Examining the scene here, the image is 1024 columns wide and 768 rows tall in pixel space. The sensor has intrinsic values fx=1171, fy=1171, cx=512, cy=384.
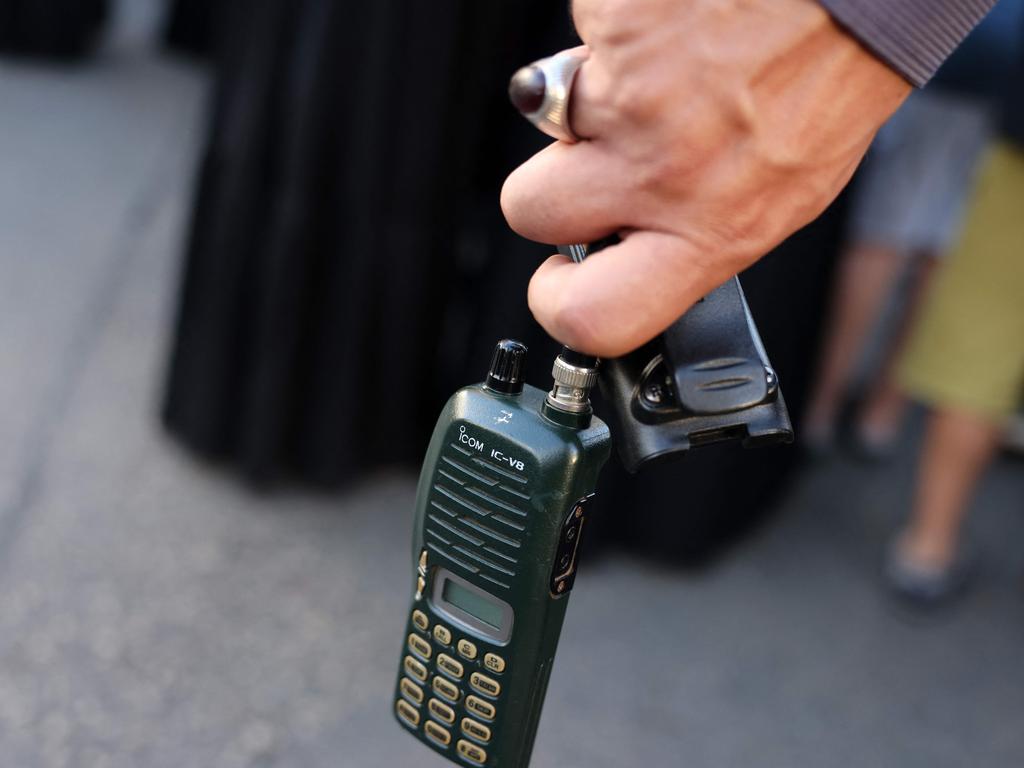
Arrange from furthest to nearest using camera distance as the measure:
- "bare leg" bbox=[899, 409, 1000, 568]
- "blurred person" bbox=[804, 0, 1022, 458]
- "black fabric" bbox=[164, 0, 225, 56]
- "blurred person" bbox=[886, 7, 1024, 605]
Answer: "black fabric" bbox=[164, 0, 225, 56] → "blurred person" bbox=[804, 0, 1022, 458] → "bare leg" bbox=[899, 409, 1000, 568] → "blurred person" bbox=[886, 7, 1024, 605]

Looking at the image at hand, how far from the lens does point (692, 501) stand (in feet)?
7.50

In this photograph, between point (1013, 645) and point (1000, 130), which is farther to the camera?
point (1013, 645)

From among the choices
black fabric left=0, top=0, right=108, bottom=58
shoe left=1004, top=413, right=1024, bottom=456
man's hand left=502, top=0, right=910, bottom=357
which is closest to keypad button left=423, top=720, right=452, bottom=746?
man's hand left=502, top=0, right=910, bottom=357

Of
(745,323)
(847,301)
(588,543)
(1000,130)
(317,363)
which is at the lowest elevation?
(588,543)

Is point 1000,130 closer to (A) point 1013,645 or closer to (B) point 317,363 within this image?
(A) point 1013,645

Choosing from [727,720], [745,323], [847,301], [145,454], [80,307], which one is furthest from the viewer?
[80,307]

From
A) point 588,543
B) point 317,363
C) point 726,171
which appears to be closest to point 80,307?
point 317,363

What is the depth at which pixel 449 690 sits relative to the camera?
3.07 feet

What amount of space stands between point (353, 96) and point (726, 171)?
58.3 inches

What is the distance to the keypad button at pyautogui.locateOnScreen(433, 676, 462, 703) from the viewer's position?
931 millimetres

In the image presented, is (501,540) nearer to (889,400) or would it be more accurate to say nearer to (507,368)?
(507,368)

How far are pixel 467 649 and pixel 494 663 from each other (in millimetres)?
30

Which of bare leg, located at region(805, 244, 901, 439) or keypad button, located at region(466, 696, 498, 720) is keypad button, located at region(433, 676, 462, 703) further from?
bare leg, located at region(805, 244, 901, 439)

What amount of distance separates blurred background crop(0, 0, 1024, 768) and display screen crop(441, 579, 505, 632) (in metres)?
0.97
